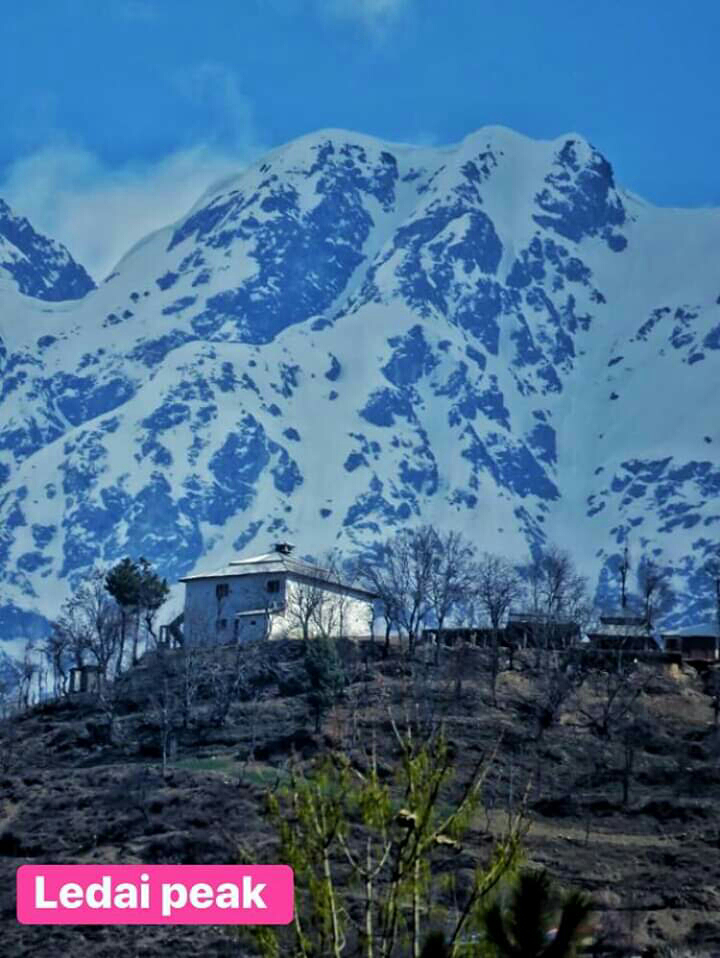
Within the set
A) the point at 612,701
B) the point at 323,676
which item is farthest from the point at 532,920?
the point at 612,701

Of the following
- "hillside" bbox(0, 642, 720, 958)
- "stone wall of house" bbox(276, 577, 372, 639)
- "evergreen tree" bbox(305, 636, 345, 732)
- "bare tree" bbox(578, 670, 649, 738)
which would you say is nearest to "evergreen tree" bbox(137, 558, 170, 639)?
"stone wall of house" bbox(276, 577, 372, 639)

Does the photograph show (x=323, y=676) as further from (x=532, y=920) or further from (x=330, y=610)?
(x=532, y=920)

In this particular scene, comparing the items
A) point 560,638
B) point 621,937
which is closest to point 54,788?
point 621,937

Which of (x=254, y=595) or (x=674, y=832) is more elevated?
(x=254, y=595)

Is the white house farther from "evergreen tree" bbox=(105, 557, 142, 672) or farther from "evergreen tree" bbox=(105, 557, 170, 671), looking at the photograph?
"evergreen tree" bbox=(105, 557, 142, 672)

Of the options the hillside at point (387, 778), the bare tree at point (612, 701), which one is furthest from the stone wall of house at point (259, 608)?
the bare tree at point (612, 701)

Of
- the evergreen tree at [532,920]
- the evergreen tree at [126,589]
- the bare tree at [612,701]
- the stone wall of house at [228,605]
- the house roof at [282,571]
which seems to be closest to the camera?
the evergreen tree at [532,920]

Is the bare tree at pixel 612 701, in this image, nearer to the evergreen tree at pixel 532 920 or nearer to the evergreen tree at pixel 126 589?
the evergreen tree at pixel 126 589

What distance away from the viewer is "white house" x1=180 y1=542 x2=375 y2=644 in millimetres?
137875

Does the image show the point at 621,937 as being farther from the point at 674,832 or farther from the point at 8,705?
the point at 8,705

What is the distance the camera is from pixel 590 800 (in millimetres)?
97000

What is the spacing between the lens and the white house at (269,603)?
137875mm

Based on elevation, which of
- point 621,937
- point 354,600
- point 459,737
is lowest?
point 621,937

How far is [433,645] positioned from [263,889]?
97.6 m
